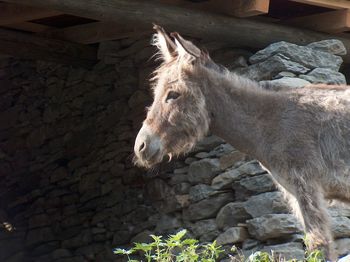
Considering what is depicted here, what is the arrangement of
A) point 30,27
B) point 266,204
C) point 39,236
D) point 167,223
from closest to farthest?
point 266,204 → point 167,223 → point 30,27 → point 39,236

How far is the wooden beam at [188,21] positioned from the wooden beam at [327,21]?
9 cm

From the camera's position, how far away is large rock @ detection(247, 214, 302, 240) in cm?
734

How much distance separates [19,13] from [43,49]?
814 mm

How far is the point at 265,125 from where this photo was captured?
616cm

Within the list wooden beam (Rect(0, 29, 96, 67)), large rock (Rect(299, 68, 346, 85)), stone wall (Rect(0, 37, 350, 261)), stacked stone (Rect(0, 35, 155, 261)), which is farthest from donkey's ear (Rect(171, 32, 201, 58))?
wooden beam (Rect(0, 29, 96, 67))

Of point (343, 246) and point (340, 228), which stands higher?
point (340, 228)

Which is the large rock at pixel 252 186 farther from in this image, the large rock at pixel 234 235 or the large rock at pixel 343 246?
the large rock at pixel 343 246

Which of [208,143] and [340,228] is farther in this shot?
[208,143]

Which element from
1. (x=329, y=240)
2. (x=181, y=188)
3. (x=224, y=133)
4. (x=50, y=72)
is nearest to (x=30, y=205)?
(x=50, y=72)

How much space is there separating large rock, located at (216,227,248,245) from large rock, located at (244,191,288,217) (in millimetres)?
176

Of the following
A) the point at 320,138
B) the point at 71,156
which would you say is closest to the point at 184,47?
the point at 320,138

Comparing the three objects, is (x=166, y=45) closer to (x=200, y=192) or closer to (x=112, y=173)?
(x=200, y=192)

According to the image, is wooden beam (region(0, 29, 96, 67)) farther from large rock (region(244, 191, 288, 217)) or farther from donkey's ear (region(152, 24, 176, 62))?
donkey's ear (region(152, 24, 176, 62))

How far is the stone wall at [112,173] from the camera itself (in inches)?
307
